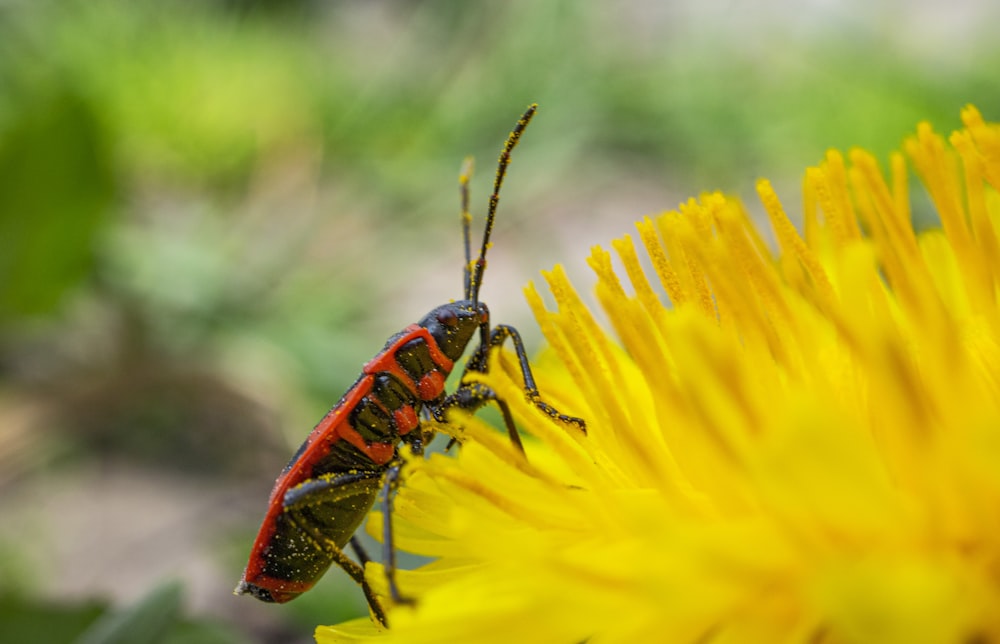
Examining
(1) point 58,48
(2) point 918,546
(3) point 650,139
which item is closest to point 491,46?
(3) point 650,139

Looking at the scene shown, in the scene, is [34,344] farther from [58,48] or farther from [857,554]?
[857,554]

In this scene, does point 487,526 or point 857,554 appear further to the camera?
point 487,526

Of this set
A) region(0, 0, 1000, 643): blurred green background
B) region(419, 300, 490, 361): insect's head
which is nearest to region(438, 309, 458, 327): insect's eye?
region(419, 300, 490, 361): insect's head

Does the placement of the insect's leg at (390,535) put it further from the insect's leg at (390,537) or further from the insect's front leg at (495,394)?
the insect's front leg at (495,394)

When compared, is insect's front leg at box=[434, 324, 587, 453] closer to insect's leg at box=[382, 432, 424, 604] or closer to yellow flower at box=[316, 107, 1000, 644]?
yellow flower at box=[316, 107, 1000, 644]

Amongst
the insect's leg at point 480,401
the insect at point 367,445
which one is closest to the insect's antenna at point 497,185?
the insect at point 367,445

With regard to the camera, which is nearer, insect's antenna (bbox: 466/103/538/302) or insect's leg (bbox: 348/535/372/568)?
insect's leg (bbox: 348/535/372/568)

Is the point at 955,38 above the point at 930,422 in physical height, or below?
above

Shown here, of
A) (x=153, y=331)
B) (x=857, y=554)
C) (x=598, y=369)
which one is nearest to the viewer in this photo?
(x=857, y=554)
